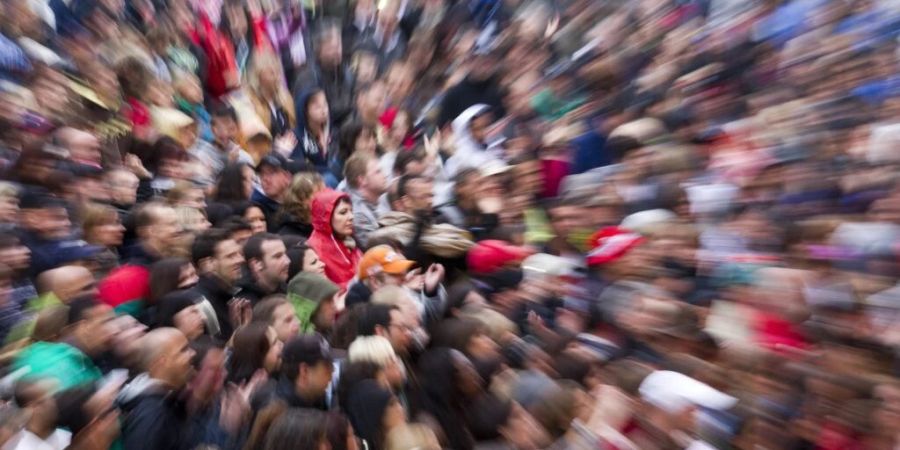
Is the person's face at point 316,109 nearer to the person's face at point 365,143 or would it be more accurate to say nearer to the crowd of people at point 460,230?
the crowd of people at point 460,230

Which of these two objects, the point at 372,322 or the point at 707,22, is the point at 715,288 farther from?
the point at 707,22

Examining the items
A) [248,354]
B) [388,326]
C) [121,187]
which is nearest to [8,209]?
[121,187]

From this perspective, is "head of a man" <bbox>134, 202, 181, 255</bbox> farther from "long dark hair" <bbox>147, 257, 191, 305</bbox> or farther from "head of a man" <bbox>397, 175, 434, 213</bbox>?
"head of a man" <bbox>397, 175, 434, 213</bbox>

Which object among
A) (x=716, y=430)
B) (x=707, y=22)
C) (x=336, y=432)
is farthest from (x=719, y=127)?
(x=336, y=432)

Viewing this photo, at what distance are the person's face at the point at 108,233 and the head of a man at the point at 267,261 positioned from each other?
0.72 m

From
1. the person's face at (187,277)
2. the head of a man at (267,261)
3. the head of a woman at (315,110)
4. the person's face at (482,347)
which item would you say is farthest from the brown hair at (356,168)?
the person's face at (482,347)

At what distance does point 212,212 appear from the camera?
4922 mm

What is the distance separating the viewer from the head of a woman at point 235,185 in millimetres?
5293

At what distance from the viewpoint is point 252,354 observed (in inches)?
126

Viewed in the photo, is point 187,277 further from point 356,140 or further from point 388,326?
point 356,140

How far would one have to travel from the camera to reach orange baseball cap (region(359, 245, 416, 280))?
423 centimetres

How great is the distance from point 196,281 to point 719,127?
11.1ft

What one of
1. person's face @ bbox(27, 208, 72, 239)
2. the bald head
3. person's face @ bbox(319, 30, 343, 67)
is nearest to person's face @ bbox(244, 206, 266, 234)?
person's face @ bbox(27, 208, 72, 239)

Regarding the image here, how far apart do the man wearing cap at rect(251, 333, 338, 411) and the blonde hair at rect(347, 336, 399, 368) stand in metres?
0.13
